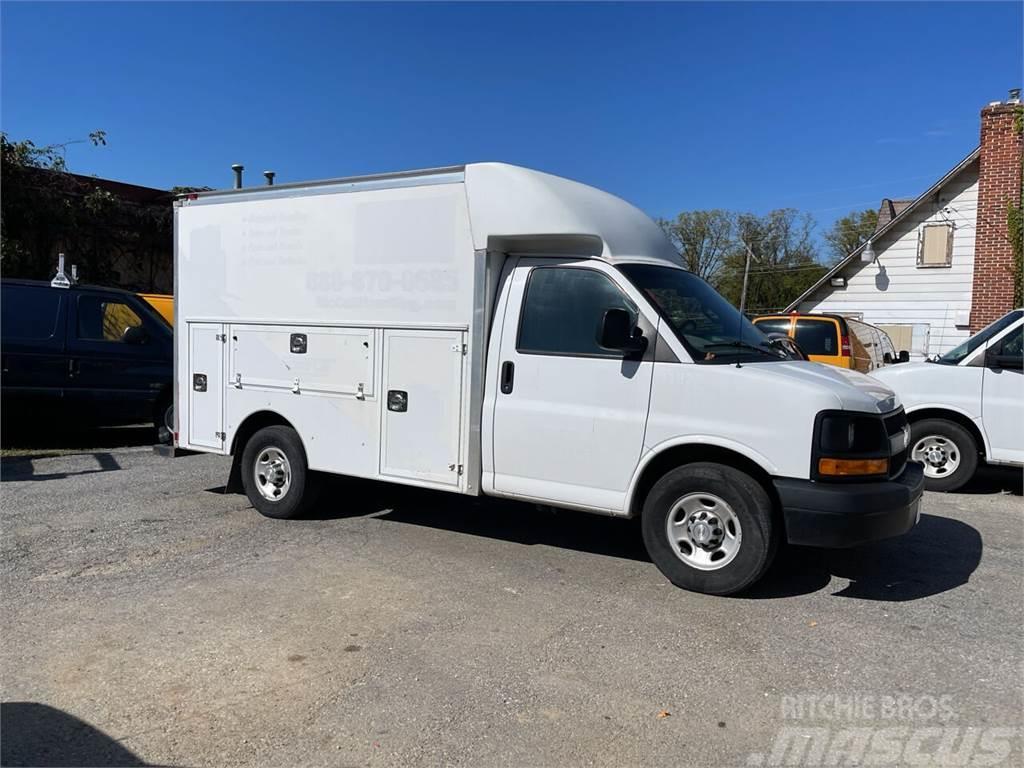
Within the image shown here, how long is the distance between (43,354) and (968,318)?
60.0ft

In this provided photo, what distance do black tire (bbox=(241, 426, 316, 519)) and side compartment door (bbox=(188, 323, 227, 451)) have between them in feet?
1.26

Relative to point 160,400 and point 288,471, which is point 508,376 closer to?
point 288,471

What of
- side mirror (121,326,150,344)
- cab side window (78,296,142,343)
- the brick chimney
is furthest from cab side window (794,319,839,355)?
cab side window (78,296,142,343)

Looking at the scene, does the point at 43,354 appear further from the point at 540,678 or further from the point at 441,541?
the point at 540,678

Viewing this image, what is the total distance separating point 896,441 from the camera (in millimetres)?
4820

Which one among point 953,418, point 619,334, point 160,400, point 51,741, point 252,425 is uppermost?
point 619,334

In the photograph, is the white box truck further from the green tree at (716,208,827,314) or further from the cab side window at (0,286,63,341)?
the green tree at (716,208,827,314)

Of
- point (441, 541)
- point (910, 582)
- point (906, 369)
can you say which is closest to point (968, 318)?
point (906, 369)

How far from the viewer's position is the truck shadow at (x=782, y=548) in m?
5.02

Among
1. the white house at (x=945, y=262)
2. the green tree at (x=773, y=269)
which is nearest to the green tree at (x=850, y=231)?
the green tree at (x=773, y=269)

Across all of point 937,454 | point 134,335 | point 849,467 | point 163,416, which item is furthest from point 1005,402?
point 134,335

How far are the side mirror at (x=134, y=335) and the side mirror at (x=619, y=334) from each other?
744cm

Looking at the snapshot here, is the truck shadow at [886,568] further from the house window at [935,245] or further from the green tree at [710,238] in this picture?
the green tree at [710,238]

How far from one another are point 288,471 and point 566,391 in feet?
8.75
